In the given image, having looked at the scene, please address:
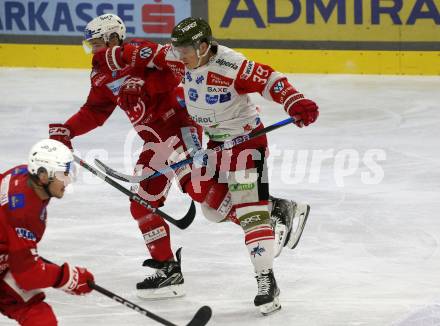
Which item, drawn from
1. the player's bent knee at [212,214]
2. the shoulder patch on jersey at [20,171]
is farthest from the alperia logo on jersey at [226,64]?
the shoulder patch on jersey at [20,171]

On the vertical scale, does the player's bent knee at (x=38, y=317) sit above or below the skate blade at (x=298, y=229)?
below

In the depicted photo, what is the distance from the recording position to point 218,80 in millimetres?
4938

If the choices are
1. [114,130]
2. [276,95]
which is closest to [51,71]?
[114,130]

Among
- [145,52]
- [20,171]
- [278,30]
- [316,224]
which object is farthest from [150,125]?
[278,30]

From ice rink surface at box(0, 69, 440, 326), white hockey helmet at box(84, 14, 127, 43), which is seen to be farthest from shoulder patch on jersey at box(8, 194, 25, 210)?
white hockey helmet at box(84, 14, 127, 43)

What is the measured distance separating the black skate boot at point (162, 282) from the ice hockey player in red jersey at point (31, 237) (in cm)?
123

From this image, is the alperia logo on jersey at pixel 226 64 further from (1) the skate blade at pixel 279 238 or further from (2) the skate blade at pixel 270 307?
(2) the skate blade at pixel 270 307

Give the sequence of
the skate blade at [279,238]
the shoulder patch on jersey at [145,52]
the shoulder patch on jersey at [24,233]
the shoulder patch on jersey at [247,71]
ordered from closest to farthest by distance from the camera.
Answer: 1. the shoulder patch on jersey at [24,233]
2. the shoulder patch on jersey at [247,71]
3. the skate blade at [279,238]
4. the shoulder patch on jersey at [145,52]

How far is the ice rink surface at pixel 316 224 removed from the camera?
4.98 metres

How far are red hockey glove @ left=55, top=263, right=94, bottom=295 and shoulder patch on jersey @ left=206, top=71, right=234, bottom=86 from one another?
1.31 meters

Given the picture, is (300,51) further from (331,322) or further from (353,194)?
(331,322)

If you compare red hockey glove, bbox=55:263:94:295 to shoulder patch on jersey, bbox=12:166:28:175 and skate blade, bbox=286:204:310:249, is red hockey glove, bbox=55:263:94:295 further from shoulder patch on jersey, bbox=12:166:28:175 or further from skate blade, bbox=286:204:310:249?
skate blade, bbox=286:204:310:249

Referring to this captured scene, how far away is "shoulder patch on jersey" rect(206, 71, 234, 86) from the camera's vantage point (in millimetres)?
4926

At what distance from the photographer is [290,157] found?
25.3 feet
